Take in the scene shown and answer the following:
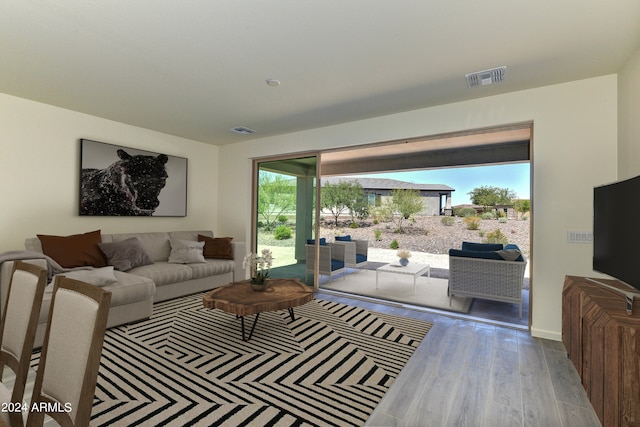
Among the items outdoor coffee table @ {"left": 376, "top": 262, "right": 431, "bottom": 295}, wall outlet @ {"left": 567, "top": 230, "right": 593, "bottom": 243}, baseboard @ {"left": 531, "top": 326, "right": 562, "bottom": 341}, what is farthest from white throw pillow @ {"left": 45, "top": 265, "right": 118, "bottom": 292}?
wall outlet @ {"left": 567, "top": 230, "right": 593, "bottom": 243}

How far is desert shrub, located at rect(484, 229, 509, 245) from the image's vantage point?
17.0 ft

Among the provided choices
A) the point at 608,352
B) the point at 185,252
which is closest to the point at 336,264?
the point at 185,252

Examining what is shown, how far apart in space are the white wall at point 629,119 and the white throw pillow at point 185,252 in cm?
495

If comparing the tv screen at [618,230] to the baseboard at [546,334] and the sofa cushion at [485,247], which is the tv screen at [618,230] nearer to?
the baseboard at [546,334]

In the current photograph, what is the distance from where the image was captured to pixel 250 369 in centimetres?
238

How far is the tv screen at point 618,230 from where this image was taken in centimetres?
181

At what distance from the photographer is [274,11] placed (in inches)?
78.0

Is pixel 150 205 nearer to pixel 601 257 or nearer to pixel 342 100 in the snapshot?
pixel 342 100

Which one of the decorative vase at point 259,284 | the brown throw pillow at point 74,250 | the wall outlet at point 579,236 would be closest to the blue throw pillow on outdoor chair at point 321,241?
the decorative vase at point 259,284

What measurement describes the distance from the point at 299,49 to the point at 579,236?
3188 mm

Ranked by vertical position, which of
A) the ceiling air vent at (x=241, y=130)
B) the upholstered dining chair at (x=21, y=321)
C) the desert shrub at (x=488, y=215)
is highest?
the ceiling air vent at (x=241, y=130)

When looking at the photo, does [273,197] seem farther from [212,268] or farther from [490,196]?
[490,196]

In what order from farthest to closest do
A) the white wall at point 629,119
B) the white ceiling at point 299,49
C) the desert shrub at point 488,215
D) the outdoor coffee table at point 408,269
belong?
the desert shrub at point 488,215
the outdoor coffee table at point 408,269
the white wall at point 629,119
the white ceiling at point 299,49

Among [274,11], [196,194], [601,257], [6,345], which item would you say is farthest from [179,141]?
[601,257]
